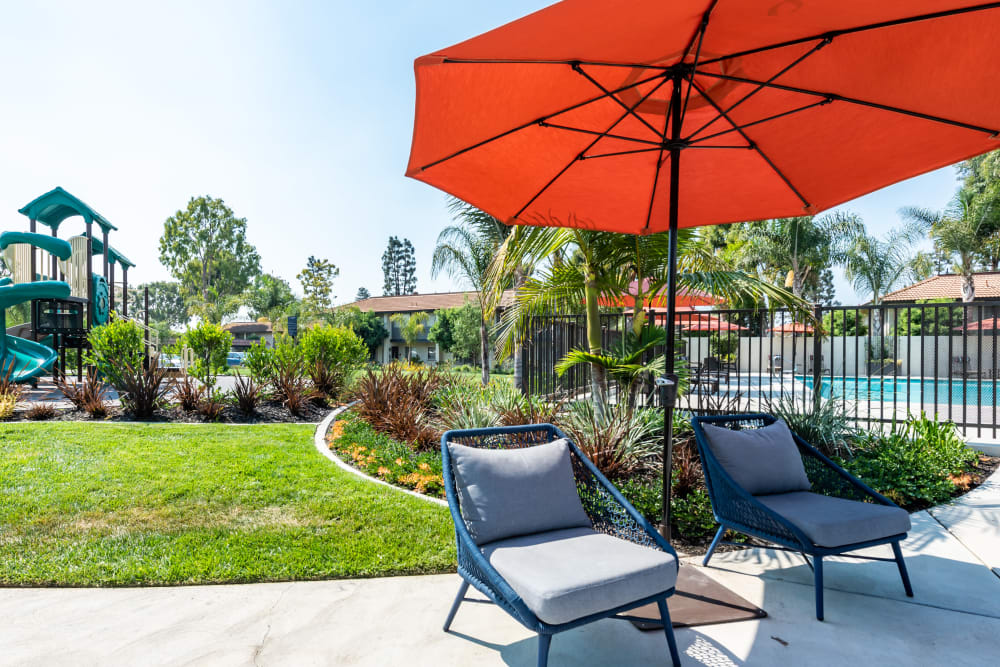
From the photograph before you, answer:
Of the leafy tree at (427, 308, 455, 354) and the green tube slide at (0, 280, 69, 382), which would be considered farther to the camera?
the leafy tree at (427, 308, 455, 354)

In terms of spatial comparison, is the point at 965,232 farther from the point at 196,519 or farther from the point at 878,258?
the point at 196,519

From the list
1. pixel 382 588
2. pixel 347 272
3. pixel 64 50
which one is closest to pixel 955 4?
pixel 382 588

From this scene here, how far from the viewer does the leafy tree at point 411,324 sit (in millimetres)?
34438

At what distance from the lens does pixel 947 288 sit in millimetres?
25250

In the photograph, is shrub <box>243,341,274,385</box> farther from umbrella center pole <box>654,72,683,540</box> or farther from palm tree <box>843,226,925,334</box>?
palm tree <box>843,226,925,334</box>

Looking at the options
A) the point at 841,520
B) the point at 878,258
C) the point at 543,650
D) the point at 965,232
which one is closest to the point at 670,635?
the point at 543,650

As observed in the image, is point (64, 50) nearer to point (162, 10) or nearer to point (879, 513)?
point (162, 10)

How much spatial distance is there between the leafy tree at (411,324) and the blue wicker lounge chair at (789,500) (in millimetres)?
31038

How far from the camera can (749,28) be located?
2.29 meters

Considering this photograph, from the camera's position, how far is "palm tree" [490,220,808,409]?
5617 millimetres

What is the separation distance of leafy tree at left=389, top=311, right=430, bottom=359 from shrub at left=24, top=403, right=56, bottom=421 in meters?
25.2

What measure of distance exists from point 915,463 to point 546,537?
176 inches

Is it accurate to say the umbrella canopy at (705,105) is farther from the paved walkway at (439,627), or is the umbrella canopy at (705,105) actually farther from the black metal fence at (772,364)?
the paved walkway at (439,627)

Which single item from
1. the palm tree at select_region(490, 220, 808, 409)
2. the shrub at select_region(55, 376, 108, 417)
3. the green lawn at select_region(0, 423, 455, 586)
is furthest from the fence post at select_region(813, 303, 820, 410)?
the shrub at select_region(55, 376, 108, 417)
